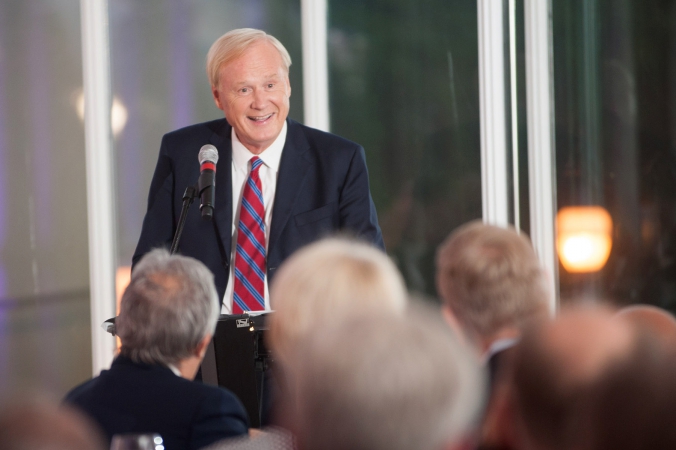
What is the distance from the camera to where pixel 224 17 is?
5160mm

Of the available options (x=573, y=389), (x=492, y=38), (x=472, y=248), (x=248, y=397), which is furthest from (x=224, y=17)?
(x=573, y=389)

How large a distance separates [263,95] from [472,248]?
4.56 feet

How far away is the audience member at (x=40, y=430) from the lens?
78cm

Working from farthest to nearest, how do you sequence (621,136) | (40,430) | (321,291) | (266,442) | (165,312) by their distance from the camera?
1. (621,136)
2. (165,312)
3. (321,291)
4. (266,442)
5. (40,430)

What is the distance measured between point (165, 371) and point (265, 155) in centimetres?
138

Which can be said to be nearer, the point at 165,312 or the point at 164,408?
the point at 164,408

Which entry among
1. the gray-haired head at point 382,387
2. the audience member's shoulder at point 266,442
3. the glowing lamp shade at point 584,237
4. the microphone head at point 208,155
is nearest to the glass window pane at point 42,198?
the microphone head at point 208,155

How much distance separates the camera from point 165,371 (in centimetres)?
187

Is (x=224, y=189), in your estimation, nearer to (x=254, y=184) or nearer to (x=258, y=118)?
(x=254, y=184)

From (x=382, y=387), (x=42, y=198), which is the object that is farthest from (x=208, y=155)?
(x=42, y=198)

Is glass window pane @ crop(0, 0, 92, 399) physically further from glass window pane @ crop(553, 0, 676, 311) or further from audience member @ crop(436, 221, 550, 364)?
audience member @ crop(436, 221, 550, 364)

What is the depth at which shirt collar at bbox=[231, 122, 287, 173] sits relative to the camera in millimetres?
3094

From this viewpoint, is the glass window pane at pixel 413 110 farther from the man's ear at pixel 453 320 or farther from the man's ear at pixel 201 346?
the man's ear at pixel 201 346

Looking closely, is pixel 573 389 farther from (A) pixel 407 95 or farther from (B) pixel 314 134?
(A) pixel 407 95
